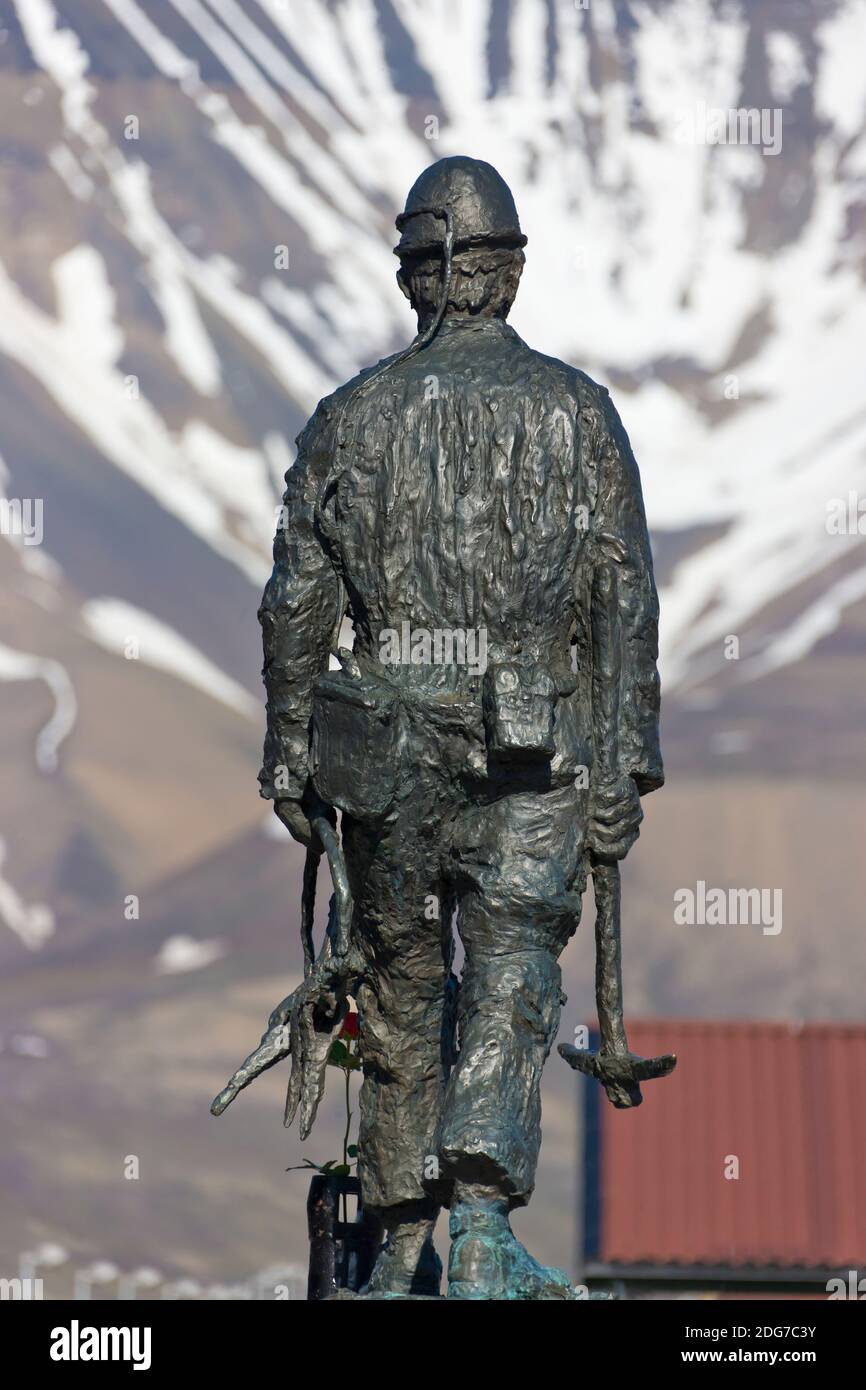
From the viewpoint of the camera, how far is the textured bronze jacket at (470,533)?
7.48m

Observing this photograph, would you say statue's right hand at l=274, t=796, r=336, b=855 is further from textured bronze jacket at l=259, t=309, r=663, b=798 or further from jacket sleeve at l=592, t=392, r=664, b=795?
jacket sleeve at l=592, t=392, r=664, b=795

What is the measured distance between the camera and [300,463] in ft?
25.3

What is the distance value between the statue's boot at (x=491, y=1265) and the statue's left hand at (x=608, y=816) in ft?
3.32

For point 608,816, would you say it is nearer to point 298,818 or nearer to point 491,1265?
point 298,818

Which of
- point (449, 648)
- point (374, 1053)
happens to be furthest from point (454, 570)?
point (374, 1053)

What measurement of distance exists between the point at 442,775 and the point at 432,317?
1.29 metres

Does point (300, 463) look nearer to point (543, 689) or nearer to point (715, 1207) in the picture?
point (543, 689)

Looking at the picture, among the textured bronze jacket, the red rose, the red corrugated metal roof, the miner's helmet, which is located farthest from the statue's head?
the red corrugated metal roof

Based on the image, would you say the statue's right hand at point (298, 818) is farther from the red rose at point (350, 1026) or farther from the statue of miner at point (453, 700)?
the red rose at point (350, 1026)

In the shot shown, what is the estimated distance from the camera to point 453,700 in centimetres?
743

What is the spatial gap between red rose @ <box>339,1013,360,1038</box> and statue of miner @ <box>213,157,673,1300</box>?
5 centimetres

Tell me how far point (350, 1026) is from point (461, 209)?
2.24 metres
